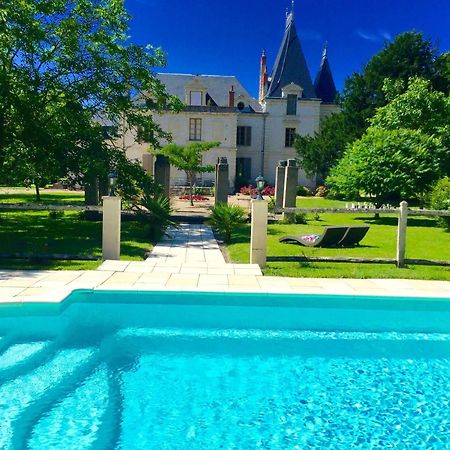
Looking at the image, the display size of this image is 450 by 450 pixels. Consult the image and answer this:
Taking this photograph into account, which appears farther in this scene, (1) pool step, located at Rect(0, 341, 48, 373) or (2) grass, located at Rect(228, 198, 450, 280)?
(2) grass, located at Rect(228, 198, 450, 280)

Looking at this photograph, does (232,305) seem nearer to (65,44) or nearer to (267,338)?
(267,338)

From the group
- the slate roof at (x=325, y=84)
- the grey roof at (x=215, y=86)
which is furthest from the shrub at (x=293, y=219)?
the slate roof at (x=325, y=84)

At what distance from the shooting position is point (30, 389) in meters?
4.61

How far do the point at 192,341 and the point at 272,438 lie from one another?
2366 mm

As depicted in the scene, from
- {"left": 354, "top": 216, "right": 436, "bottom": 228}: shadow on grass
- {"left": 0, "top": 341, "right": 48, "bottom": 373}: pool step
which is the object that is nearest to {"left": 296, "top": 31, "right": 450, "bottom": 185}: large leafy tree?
{"left": 354, "top": 216, "right": 436, "bottom": 228}: shadow on grass

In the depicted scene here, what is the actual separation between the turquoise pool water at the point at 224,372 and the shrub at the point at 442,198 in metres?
11.3

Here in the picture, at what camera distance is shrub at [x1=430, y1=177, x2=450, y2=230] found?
57.1 ft

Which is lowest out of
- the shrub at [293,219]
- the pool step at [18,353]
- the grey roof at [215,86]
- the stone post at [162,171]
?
the pool step at [18,353]

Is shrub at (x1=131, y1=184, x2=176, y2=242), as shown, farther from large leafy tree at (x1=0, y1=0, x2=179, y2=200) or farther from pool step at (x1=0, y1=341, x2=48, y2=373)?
pool step at (x1=0, y1=341, x2=48, y2=373)

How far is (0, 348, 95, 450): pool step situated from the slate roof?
44873 millimetres

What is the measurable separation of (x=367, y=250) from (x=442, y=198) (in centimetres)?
727

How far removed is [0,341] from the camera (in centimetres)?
572

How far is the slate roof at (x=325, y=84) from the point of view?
154 feet

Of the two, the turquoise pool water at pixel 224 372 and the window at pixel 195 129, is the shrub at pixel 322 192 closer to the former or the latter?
the window at pixel 195 129
